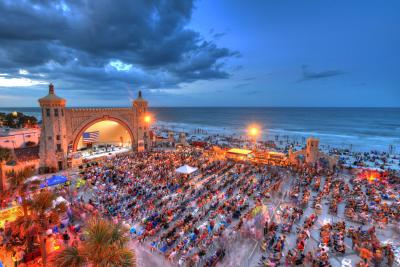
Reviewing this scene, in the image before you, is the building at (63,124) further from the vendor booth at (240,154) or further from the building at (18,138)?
the vendor booth at (240,154)

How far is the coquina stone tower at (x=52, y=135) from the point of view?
23391 millimetres

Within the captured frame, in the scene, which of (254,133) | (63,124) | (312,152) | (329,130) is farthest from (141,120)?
(329,130)

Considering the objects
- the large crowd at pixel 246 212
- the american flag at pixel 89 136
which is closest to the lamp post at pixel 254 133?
the large crowd at pixel 246 212

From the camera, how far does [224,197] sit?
17094 mm

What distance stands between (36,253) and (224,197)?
12092 mm

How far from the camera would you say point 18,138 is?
25797mm

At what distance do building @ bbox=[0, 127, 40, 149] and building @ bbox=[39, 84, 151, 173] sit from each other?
488 cm

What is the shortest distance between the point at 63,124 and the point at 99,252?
24.0 meters

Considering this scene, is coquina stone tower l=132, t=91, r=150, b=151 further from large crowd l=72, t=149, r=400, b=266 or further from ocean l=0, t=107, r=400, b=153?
ocean l=0, t=107, r=400, b=153

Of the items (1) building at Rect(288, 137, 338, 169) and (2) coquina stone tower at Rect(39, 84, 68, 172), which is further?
(1) building at Rect(288, 137, 338, 169)

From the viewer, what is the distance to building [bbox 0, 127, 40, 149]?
24.4 metres

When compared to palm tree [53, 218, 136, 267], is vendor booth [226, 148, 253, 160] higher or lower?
lower

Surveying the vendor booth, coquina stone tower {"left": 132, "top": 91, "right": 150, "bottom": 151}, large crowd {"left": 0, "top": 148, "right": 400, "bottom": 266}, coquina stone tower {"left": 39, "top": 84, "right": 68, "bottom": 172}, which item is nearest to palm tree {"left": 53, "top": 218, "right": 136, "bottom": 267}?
large crowd {"left": 0, "top": 148, "right": 400, "bottom": 266}

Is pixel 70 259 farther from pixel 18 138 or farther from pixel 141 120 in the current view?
pixel 141 120
